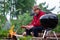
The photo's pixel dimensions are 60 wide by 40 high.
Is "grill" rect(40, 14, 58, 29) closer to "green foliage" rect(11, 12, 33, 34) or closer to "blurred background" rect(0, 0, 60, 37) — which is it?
"green foliage" rect(11, 12, 33, 34)

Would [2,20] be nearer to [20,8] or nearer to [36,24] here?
[20,8]

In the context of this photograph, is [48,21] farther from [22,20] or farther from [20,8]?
[20,8]

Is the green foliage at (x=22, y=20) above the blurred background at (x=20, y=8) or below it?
→ below

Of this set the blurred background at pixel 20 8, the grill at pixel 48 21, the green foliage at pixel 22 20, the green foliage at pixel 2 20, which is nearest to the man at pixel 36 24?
the grill at pixel 48 21

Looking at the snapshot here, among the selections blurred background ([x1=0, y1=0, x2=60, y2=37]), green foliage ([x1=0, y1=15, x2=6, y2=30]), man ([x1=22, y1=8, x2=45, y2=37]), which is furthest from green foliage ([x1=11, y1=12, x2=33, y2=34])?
man ([x1=22, y1=8, x2=45, y2=37])

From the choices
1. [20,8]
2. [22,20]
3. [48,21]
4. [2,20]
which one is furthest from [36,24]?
[20,8]

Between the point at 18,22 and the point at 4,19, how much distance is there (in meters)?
0.53

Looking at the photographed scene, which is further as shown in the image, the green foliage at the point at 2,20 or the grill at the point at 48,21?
the green foliage at the point at 2,20

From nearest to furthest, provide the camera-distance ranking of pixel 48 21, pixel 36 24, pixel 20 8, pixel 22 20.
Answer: pixel 48 21
pixel 36 24
pixel 22 20
pixel 20 8

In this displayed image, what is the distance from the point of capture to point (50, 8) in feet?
33.0

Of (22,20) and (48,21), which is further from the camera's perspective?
(22,20)

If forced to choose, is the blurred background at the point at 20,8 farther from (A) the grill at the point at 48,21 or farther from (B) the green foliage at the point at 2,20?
(A) the grill at the point at 48,21

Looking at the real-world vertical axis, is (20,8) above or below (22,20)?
above

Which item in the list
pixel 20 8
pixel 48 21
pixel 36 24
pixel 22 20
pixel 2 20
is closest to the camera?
pixel 48 21
